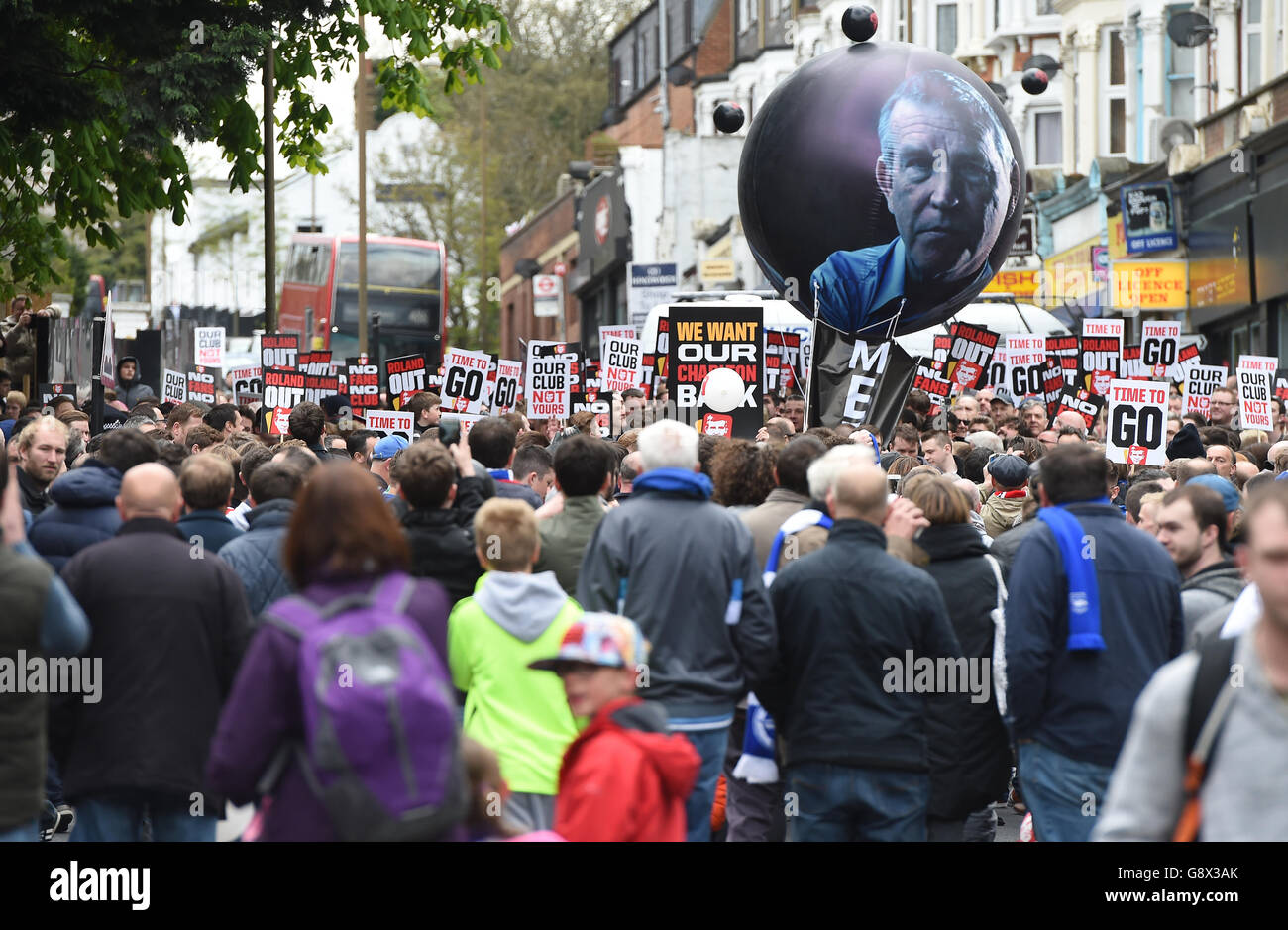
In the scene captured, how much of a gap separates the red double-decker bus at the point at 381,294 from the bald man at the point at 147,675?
116 ft

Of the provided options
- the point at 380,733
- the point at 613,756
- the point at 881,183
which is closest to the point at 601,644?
the point at 613,756

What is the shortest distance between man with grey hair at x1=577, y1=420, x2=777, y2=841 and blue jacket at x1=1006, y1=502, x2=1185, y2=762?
0.84 metres

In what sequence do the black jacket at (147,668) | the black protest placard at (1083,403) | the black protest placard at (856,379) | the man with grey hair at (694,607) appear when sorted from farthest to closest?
the black protest placard at (1083,403) → the black protest placard at (856,379) → the man with grey hair at (694,607) → the black jacket at (147,668)

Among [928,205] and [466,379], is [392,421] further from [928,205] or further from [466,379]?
[928,205]

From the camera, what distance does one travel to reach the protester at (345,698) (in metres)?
4.11

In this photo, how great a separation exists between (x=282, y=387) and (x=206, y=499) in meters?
12.0

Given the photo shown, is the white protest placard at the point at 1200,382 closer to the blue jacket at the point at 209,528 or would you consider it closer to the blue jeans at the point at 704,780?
the blue jeans at the point at 704,780

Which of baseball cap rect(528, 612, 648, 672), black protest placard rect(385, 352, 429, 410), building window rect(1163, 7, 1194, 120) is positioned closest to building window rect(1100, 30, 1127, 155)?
building window rect(1163, 7, 1194, 120)

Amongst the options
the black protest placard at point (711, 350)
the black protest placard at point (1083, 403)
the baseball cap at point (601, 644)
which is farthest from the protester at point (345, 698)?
the black protest placard at point (1083, 403)

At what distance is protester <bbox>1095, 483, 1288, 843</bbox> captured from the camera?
3766 mm

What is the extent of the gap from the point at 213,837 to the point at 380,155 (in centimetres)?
5802

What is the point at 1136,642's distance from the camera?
6.54m

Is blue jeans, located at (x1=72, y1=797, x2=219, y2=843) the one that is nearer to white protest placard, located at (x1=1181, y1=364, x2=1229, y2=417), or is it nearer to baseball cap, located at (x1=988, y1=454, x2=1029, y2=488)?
baseball cap, located at (x1=988, y1=454, x2=1029, y2=488)
